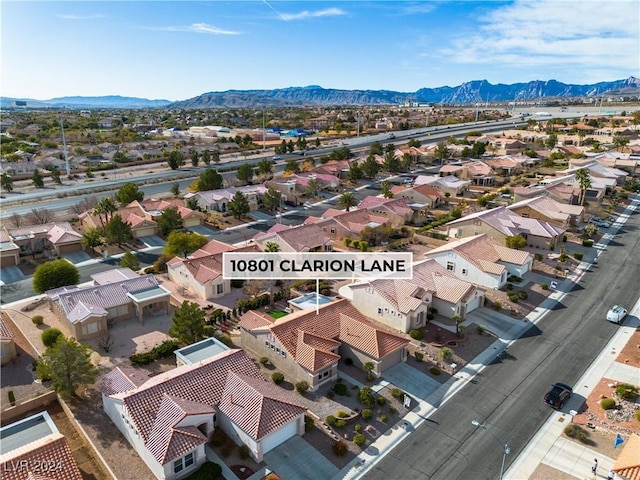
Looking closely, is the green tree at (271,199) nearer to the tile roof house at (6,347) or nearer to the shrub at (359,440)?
the tile roof house at (6,347)

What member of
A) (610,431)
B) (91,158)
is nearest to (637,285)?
(610,431)

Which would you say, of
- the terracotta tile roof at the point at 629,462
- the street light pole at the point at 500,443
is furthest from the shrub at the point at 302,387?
the terracotta tile roof at the point at 629,462

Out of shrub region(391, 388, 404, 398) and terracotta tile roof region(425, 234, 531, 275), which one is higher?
terracotta tile roof region(425, 234, 531, 275)

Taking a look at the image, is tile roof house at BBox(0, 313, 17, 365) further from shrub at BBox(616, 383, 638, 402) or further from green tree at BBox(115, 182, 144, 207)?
shrub at BBox(616, 383, 638, 402)

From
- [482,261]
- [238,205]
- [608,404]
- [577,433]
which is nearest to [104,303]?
[238,205]

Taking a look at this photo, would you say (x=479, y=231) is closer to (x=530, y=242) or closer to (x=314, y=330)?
(x=530, y=242)

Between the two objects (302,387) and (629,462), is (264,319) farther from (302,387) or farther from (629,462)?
(629,462)

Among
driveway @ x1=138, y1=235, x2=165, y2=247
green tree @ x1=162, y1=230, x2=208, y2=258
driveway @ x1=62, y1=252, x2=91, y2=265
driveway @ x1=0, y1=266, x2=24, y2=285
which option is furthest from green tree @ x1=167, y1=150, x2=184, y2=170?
green tree @ x1=162, y1=230, x2=208, y2=258
